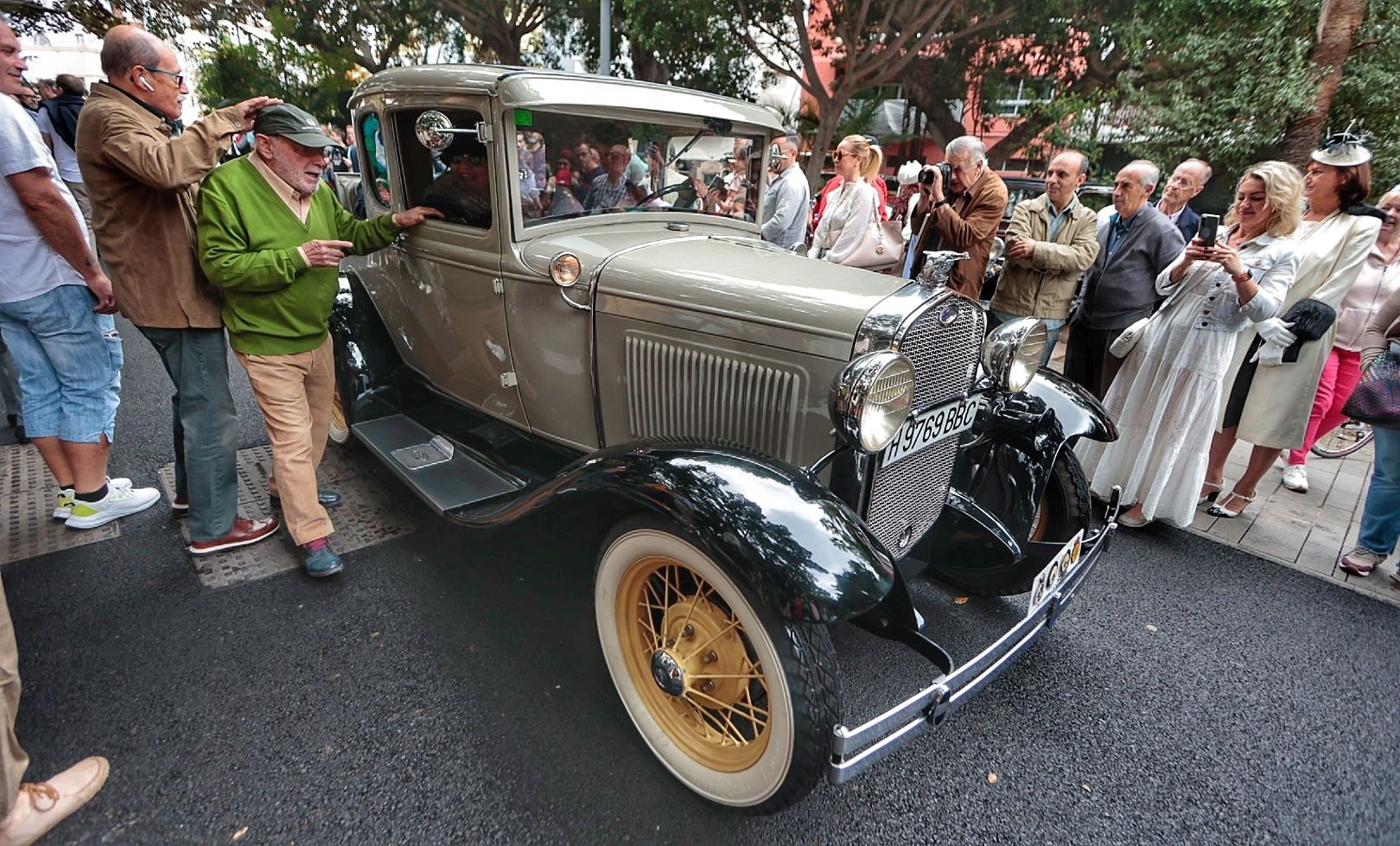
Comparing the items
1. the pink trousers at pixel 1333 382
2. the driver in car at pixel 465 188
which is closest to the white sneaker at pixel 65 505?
the driver in car at pixel 465 188

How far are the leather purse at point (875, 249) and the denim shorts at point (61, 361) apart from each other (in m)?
4.34

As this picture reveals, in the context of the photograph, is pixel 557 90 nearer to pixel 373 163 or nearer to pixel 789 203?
pixel 373 163

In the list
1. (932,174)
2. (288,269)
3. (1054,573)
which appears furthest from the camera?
(932,174)

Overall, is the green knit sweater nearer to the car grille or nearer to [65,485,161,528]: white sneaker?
[65,485,161,528]: white sneaker

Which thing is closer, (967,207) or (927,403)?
(927,403)

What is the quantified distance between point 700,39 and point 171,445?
1229 centimetres

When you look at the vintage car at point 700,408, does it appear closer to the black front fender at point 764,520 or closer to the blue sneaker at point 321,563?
the black front fender at point 764,520

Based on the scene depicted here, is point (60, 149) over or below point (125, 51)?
below

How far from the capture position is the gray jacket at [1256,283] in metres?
3.02

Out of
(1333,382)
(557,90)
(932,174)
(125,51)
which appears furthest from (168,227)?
(1333,382)

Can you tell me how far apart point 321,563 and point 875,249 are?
4.09 metres

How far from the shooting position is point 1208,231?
3.08 meters

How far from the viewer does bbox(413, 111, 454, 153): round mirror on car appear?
2.51 metres

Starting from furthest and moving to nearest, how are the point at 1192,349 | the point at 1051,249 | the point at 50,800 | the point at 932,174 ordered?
the point at 932,174 < the point at 1051,249 < the point at 1192,349 < the point at 50,800
